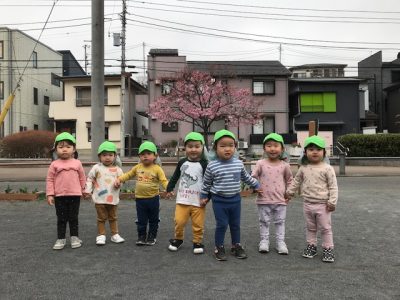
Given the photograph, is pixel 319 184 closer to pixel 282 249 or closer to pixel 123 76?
pixel 282 249

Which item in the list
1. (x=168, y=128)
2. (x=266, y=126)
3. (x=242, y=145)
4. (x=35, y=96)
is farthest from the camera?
(x=35, y=96)

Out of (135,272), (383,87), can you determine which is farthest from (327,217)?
(383,87)

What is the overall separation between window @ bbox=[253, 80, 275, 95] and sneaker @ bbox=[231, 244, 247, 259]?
90.4 ft

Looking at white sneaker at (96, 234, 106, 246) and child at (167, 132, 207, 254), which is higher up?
child at (167, 132, 207, 254)

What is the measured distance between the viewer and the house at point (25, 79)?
108 feet

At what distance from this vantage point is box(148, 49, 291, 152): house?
101 feet

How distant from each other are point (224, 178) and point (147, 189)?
105 cm

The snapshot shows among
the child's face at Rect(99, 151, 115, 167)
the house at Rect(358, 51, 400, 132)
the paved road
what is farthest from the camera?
the house at Rect(358, 51, 400, 132)

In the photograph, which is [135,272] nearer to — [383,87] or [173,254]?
[173,254]

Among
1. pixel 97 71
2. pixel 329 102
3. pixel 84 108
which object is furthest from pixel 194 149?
pixel 329 102

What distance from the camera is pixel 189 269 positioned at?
4.22 metres

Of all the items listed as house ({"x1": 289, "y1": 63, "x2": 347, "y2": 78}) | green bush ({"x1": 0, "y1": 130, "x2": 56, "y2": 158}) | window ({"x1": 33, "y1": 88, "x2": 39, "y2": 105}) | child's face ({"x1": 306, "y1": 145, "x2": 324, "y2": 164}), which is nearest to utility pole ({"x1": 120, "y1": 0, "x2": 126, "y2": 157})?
green bush ({"x1": 0, "y1": 130, "x2": 56, "y2": 158})

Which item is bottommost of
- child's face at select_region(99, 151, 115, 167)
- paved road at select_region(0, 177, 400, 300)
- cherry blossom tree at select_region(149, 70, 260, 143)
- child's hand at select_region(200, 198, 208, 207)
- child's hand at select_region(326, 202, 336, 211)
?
paved road at select_region(0, 177, 400, 300)

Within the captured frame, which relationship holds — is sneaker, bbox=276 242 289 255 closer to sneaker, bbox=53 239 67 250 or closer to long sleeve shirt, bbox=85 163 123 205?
long sleeve shirt, bbox=85 163 123 205
